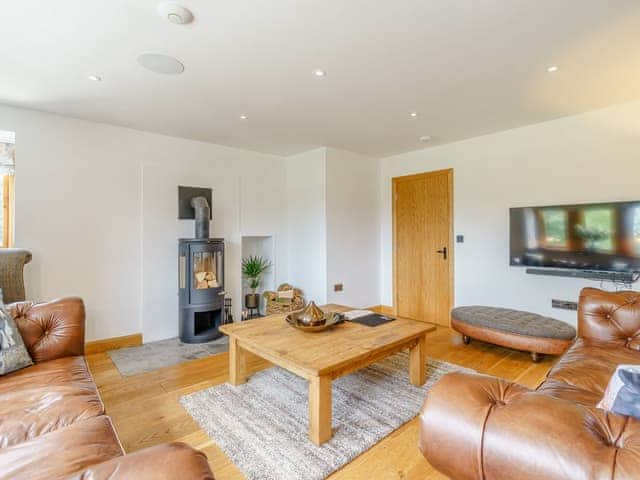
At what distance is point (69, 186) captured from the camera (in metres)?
3.19

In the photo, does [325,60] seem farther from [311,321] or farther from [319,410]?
[319,410]

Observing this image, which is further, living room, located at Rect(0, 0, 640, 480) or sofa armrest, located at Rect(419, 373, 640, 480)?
living room, located at Rect(0, 0, 640, 480)

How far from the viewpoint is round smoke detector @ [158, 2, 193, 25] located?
167cm

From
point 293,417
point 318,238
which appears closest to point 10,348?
point 293,417

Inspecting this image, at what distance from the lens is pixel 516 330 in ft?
9.58

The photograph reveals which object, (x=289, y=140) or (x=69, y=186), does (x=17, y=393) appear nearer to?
(x=69, y=186)

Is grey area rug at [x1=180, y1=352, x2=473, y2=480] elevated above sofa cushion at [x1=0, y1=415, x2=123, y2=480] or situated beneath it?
situated beneath

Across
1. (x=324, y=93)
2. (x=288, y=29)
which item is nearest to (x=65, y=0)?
(x=288, y=29)

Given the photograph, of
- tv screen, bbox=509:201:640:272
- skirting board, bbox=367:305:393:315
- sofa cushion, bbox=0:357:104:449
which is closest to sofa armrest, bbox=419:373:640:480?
sofa cushion, bbox=0:357:104:449

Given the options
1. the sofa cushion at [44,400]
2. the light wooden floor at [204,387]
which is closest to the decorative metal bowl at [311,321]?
the light wooden floor at [204,387]

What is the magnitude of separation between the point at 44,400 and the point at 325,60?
7.77 ft

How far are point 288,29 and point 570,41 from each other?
169 cm

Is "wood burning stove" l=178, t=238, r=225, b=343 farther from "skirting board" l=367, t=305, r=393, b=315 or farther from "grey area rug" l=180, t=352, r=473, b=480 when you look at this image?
"skirting board" l=367, t=305, r=393, b=315

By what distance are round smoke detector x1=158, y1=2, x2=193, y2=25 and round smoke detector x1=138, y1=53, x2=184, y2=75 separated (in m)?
0.41
